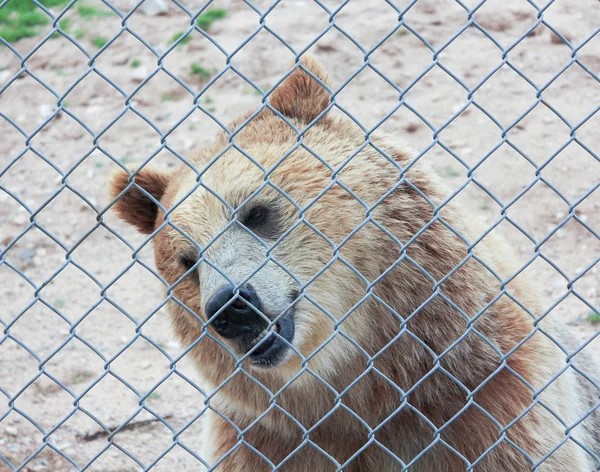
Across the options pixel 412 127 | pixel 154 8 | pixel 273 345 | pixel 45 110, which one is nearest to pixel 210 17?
pixel 154 8

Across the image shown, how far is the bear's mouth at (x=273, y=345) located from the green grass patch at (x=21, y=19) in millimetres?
7164

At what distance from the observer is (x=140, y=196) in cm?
388

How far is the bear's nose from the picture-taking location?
3.19 m

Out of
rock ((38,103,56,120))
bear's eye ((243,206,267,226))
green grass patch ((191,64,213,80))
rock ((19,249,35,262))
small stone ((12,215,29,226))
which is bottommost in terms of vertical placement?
rock ((19,249,35,262))

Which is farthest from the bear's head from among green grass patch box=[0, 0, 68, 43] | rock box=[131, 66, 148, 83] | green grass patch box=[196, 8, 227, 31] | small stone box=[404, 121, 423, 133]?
green grass patch box=[0, 0, 68, 43]

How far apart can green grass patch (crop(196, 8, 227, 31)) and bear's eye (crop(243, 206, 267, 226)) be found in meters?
5.98

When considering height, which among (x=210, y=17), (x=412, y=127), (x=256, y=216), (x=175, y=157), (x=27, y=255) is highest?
(x=256, y=216)

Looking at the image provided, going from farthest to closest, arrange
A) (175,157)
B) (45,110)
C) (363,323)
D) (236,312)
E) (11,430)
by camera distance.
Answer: (45,110) → (175,157) → (11,430) → (363,323) → (236,312)

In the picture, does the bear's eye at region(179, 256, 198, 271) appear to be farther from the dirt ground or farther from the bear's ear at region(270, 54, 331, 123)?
the dirt ground

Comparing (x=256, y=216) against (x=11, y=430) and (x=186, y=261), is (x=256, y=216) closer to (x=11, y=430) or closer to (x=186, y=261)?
(x=186, y=261)

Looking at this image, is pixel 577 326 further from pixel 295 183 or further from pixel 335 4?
pixel 335 4

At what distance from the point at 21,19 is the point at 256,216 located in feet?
24.3

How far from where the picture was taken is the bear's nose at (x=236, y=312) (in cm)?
319

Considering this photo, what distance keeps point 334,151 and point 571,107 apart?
4.30m
